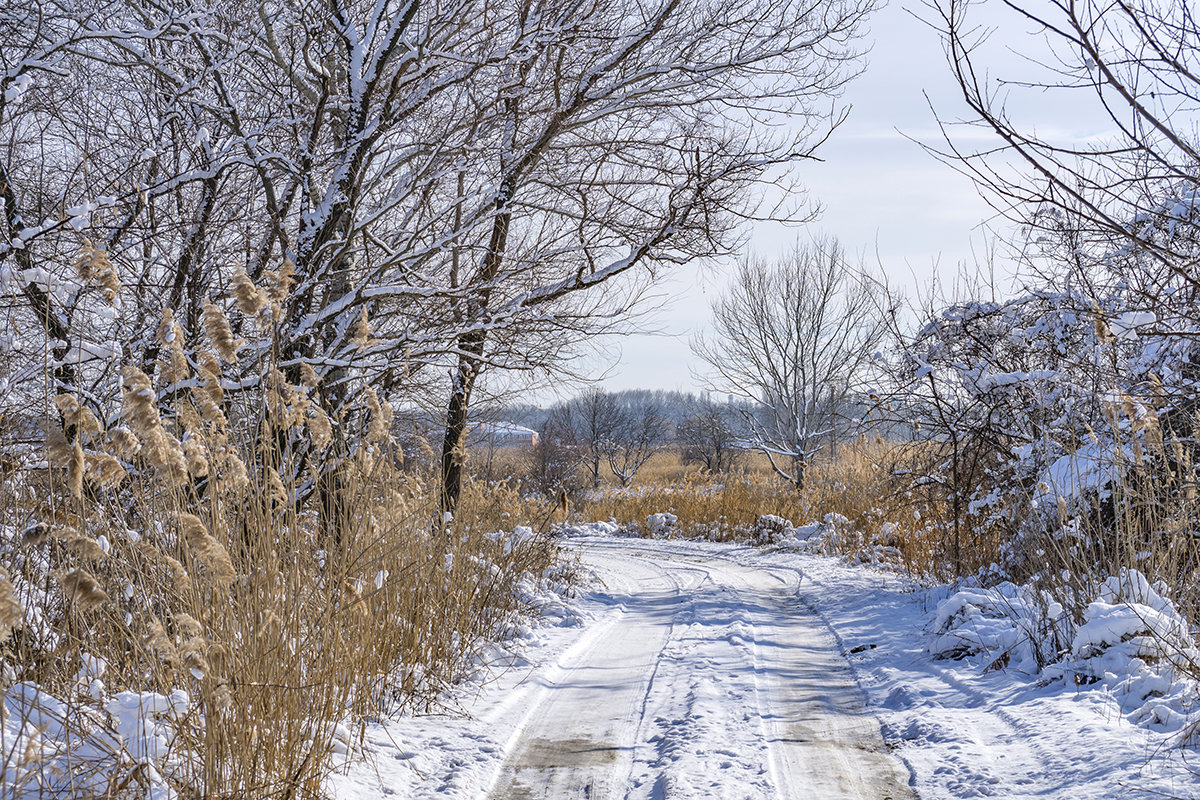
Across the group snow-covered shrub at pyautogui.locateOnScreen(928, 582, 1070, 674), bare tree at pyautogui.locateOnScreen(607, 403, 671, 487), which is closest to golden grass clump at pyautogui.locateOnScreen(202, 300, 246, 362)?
snow-covered shrub at pyautogui.locateOnScreen(928, 582, 1070, 674)

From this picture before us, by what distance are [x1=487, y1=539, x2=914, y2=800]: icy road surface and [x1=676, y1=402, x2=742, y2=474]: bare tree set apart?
17.0 meters

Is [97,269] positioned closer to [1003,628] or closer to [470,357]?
[470,357]

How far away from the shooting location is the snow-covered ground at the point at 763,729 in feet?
10.3

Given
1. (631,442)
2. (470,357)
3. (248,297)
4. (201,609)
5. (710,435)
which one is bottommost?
(201,609)

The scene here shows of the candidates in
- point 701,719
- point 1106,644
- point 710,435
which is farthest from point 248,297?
point 710,435

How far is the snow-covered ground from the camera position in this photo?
314 centimetres

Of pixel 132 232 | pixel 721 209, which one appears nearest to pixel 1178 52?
pixel 721 209

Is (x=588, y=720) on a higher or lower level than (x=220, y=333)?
lower

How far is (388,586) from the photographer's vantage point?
428cm

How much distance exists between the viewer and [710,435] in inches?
1216

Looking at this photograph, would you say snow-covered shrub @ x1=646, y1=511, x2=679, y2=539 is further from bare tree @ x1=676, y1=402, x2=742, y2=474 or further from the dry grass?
the dry grass

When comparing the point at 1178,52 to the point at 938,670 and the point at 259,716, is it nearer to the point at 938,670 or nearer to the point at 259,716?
the point at 259,716

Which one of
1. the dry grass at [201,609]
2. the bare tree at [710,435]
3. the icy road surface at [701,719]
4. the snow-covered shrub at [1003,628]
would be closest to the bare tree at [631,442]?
the bare tree at [710,435]

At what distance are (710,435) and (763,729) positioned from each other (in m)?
27.3
